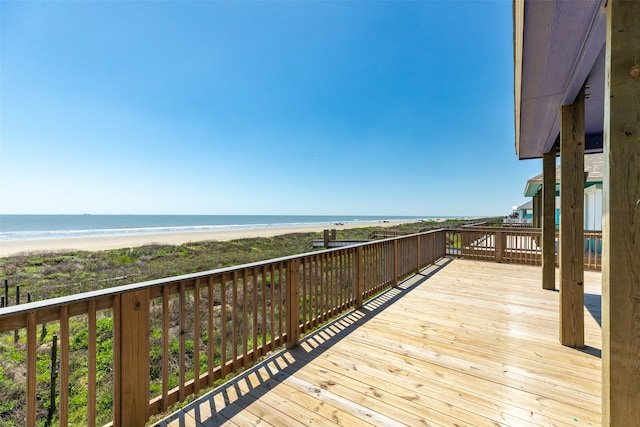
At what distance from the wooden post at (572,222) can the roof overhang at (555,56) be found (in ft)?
0.80

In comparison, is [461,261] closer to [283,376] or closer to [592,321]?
[592,321]

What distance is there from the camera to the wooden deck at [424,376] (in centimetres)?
176

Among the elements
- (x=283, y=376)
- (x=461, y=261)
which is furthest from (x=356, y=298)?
(x=461, y=261)

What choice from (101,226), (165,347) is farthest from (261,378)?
(101,226)

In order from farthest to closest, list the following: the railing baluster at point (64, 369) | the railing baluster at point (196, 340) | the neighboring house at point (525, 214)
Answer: the neighboring house at point (525, 214) < the railing baluster at point (196, 340) < the railing baluster at point (64, 369)

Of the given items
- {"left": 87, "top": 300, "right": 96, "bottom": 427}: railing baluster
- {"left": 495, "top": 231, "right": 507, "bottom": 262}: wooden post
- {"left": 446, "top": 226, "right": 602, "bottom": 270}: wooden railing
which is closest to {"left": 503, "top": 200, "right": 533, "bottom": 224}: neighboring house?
{"left": 446, "top": 226, "right": 602, "bottom": 270}: wooden railing

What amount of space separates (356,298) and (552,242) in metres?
3.37

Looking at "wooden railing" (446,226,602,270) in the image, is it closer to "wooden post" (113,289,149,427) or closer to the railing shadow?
the railing shadow

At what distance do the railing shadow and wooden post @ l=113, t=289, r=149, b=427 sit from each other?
0.23 metres

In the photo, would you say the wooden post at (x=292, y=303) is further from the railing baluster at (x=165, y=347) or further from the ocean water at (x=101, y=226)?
the ocean water at (x=101, y=226)

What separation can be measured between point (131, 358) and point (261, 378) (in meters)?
1.04

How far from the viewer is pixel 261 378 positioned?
7.25ft

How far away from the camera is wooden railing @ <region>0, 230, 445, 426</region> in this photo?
1343 millimetres

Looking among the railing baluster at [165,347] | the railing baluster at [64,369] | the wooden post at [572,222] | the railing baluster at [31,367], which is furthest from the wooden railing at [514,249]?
the railing baluster at [31,367]
